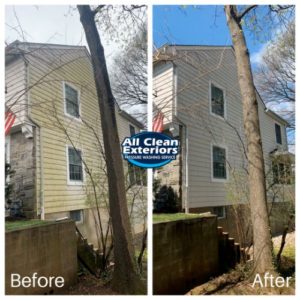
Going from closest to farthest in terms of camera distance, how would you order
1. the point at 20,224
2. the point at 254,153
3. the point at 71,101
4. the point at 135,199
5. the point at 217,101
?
the point at 20,224, the point at 135,199, the point at 71,101, the point at 254,153, the point at 217,101

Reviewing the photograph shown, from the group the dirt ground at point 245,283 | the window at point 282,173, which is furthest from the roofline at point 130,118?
the dirt ground at point 245,283

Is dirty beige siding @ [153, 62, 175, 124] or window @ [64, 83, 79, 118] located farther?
window @ [64, 83, 79, 118]

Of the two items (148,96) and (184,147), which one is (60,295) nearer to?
(184,147)

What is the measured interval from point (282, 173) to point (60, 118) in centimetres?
253

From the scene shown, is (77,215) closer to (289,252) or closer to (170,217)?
(170,217)

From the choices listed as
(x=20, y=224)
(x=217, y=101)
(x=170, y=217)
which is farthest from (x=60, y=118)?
(x=217, y=101)

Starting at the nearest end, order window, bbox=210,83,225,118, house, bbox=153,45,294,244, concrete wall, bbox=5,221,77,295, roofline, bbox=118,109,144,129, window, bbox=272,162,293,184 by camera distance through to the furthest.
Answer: concrete wall, bbox=5,221,77,295 < roofline, bbox=118,109,144,129 < house, bbox=153,45,294,244 < window, bbox=272,162,293,184 < window, bbox=210,83,225,118

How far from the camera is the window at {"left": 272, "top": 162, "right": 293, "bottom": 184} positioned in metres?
3.64

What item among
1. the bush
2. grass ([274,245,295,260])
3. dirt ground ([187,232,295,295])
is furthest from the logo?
grass ([274,245,295,260])

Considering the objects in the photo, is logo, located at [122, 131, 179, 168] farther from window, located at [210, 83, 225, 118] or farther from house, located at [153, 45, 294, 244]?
window, located at [210, 83, 225, 118]

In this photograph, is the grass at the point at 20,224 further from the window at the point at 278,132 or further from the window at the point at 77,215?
the window at the point at 278,132


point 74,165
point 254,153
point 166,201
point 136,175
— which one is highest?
point 254,153

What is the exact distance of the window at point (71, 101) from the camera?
3.57 metres

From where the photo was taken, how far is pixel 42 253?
10.7ft
